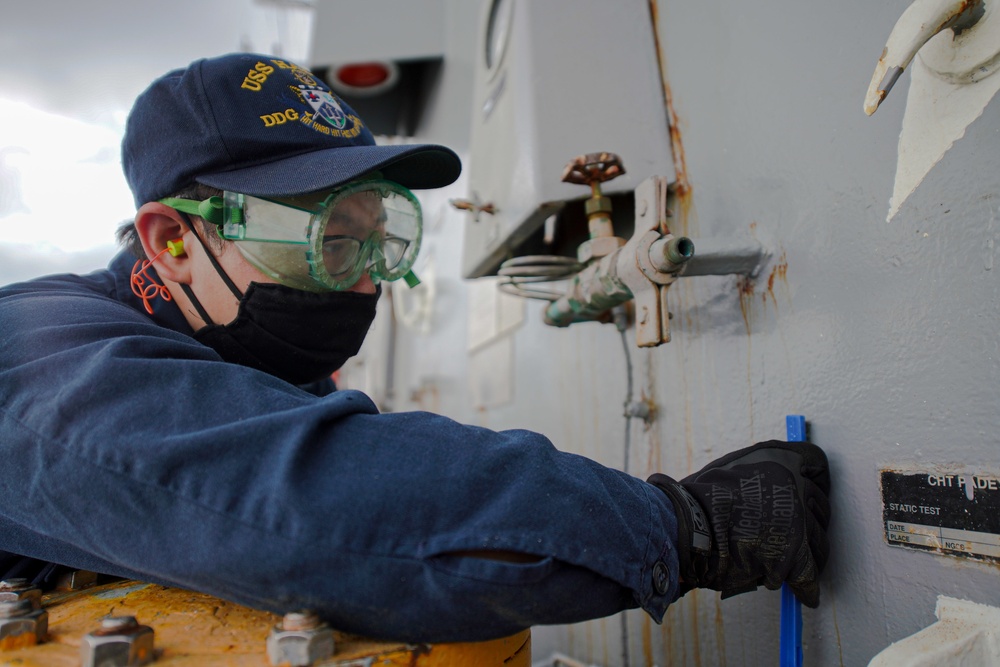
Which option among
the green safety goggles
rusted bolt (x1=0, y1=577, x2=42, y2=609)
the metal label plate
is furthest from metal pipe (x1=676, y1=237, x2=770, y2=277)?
rusted bolt (x1=0, y1=577, x2=42, y2=609)

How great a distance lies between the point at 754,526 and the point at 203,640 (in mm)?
622

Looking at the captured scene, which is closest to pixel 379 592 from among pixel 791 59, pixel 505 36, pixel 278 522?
pixel 278 522

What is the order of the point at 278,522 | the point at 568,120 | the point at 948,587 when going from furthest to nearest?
the point at 568,120 → the point at 948,587 → the point at 278,522

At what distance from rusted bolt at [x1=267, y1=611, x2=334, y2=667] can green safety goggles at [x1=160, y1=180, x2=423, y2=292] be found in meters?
0.53

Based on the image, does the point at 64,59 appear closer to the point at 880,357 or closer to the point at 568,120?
the point at 568,120

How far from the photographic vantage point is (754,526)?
2.52 ft

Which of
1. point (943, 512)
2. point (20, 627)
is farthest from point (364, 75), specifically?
point (943, 512)

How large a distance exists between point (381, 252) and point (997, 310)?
34.1 inches

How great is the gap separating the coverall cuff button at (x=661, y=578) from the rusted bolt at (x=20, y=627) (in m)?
0.63

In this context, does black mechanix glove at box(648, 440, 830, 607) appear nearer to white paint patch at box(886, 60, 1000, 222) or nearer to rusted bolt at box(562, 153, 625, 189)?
white paint patch at box(886, 60, 1000, 222)

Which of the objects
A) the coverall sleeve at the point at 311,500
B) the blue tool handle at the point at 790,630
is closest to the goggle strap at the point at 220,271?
the coverall sleeve at the point at 311,500

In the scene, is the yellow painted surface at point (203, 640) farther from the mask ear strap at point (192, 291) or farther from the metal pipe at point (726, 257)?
the metal pipe at point (726, 257)

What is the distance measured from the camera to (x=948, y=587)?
0.70 m

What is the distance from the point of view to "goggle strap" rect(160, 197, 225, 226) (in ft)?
3.07
